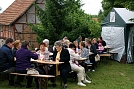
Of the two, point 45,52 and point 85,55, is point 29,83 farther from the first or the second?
point 85,55

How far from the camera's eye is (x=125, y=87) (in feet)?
26.2

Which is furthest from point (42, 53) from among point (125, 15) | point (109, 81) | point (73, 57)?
point (125, 15)

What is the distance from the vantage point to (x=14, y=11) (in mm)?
25578

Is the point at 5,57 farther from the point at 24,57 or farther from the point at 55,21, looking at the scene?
the point at 55,21

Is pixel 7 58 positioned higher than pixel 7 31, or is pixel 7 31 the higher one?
pixel 7 31

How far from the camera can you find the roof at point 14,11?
81.3ft

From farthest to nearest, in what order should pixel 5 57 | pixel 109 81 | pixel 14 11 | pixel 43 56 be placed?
pixel 14 11 < pixel 109 81 < pixel 43 56 < pixel 5 57

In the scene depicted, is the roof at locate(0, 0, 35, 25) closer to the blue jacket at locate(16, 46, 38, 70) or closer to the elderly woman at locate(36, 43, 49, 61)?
the elderly woman at locate(36, 43, 49, 61)

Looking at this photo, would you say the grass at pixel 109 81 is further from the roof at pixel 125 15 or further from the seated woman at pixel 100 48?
the roof at pixel 125 15

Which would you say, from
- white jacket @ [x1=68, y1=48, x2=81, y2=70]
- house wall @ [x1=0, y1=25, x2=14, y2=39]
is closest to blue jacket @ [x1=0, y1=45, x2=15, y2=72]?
white jacket @ [x1=68, y1=48, x2=81, y2=70]

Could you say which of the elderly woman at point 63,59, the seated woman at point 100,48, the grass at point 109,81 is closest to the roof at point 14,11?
the seated woman at point 100,48

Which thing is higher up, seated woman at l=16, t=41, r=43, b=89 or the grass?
seated woman at l=16, t=41, r=43, b=89

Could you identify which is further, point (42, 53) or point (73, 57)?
point (73, 57)

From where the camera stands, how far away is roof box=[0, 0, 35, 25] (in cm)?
2477
